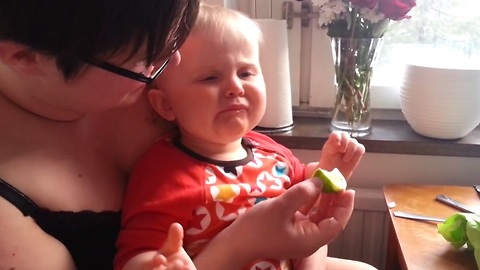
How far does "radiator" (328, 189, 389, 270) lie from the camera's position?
129 centimetres

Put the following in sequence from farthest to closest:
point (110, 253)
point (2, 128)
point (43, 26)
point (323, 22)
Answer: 1. point (323, 22)
2. point (110, 253)
3. point (2, 128)
4. point (43, 26)

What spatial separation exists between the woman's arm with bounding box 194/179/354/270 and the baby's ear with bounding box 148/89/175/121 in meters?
0.23

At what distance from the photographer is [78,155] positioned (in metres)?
0.82

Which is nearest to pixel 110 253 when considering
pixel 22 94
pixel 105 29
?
pixel 22 94

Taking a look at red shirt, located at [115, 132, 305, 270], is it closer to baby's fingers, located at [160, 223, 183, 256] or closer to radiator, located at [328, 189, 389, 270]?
baby's fingers, located at [160, 223, 183, 256]

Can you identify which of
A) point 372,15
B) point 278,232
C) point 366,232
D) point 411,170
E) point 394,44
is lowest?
point 366,232

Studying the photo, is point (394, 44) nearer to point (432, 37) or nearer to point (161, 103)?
point (432, 37)

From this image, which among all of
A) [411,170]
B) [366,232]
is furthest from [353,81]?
[366,232]

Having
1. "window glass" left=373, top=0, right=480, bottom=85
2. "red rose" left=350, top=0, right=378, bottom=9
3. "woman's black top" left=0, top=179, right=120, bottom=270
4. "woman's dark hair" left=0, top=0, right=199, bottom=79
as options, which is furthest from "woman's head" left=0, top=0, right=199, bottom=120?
"window glass" left=373, top=0, right=480, bottom=85

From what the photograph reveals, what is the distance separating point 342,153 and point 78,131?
0.45 metres

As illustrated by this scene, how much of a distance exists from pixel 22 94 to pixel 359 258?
93 centimetres

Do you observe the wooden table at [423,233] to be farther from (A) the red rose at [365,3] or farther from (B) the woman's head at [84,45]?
(B) the woman's head at [84,45]

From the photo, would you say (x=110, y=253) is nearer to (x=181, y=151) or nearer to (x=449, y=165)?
(x=181, y=151)

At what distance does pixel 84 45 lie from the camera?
62 cm
